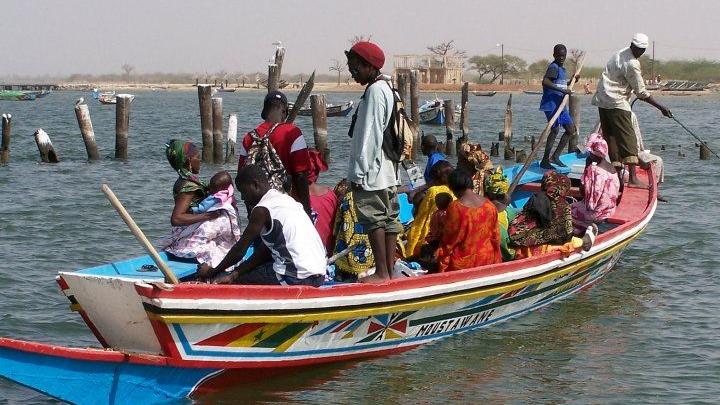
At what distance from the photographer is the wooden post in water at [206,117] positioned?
73.7 ft

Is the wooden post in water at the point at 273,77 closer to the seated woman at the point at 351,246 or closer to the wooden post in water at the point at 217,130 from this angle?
the wooden post in water at the point at 217,130

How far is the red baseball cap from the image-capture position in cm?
701

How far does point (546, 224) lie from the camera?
29.3 ft

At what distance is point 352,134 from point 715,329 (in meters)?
4.07

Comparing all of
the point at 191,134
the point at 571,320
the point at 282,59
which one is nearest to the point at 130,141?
the point at 191,134

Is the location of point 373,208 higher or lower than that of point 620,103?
lower

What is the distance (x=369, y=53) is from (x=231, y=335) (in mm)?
2057

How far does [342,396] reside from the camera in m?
7.43

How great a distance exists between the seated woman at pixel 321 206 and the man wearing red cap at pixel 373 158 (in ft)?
2.96

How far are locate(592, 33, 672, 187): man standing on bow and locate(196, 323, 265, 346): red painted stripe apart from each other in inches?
239

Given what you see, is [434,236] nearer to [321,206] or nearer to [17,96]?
[321,206]

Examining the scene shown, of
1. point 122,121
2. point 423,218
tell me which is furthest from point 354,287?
point 122,121

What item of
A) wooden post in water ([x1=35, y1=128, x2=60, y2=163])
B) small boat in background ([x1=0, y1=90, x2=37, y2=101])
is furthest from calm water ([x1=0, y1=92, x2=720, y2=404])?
small boat in background ([x1=0, y1=90, x2=37, y2=101])

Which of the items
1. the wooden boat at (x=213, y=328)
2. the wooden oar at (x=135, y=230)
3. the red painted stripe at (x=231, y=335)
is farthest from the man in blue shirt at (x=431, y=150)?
the wooden oar at (x=135, y=230)
